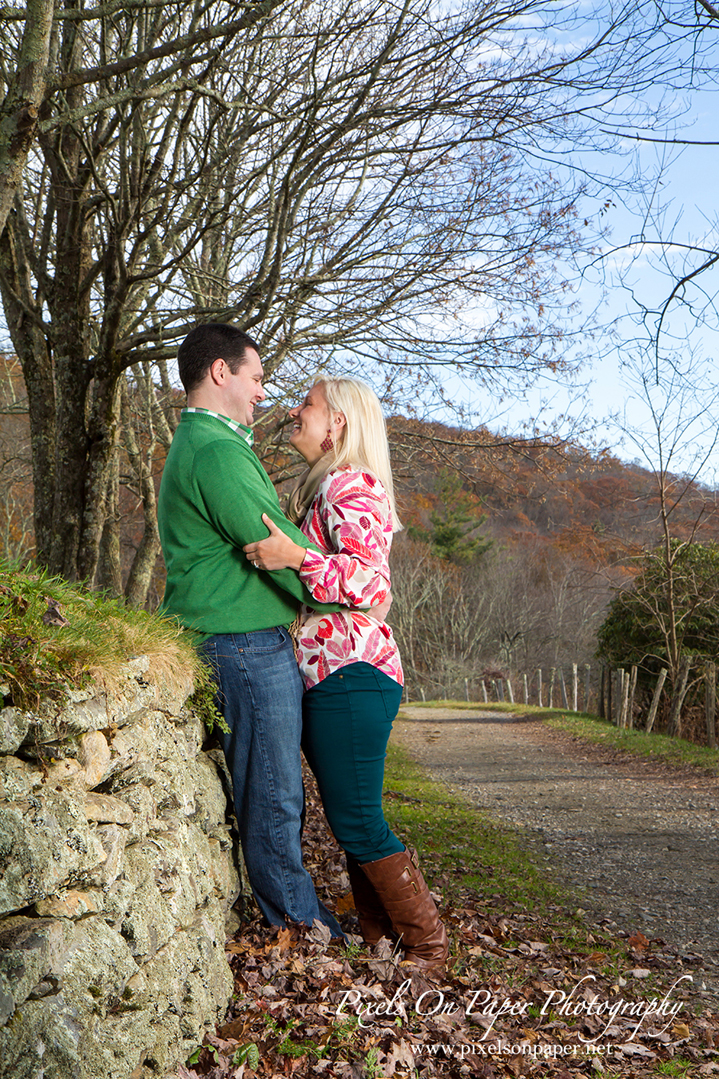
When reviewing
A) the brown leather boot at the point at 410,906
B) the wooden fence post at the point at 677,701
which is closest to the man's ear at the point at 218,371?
the brown leather boot at the point at 410,906

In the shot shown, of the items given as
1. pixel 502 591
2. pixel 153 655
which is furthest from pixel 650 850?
pixel 502 591

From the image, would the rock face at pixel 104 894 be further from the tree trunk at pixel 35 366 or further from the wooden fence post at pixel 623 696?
the wooden fence post at pixel 623 696

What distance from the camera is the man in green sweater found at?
304cm

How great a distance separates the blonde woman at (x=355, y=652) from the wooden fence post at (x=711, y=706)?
10.5 m

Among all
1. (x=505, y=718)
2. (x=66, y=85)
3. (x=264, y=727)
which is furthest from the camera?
(x=505, y=718)

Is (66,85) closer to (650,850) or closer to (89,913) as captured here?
(89,913)

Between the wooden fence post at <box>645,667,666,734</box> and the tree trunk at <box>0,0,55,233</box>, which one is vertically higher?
the tree trunk at <box>0,0,55,233</box>

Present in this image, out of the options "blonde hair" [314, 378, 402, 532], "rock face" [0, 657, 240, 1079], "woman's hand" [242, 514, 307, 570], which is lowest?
"rock face" [0, 657, 240, 1079]

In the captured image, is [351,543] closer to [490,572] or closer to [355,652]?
[355,652]

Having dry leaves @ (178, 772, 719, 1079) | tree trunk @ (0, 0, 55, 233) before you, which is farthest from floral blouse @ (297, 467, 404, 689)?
tree trunk @ (0, 0, 55, 233)

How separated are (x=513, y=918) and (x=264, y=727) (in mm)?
2923

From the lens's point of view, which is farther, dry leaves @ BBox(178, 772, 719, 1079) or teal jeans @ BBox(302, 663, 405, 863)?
teal jeans @ BBox(302, 663, 405, 863)

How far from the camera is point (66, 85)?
4789mm

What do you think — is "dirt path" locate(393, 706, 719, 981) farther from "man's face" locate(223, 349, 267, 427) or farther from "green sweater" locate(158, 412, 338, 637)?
"man's face" locate(223, 349, 267, 427)
